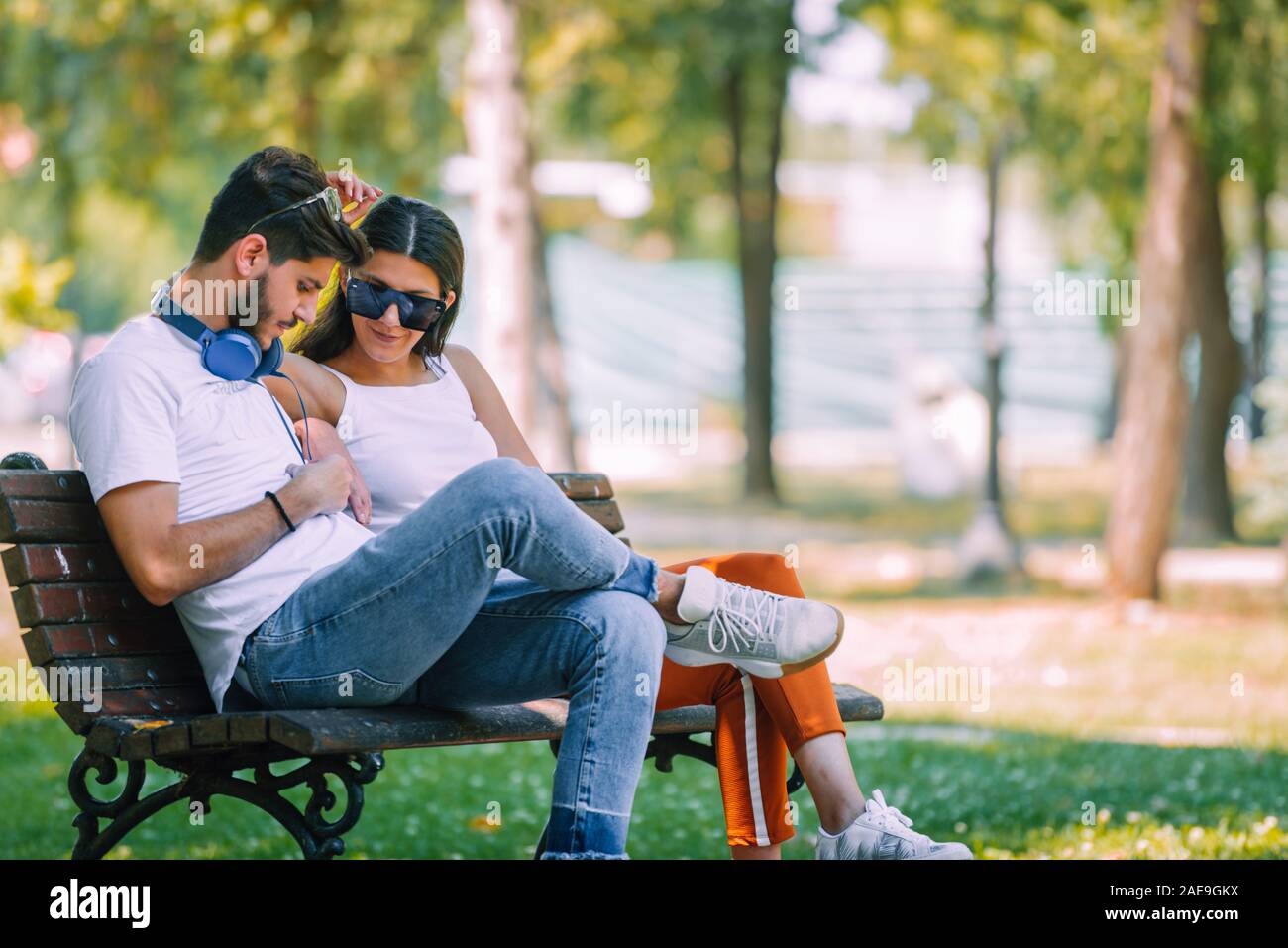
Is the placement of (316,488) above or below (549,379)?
below

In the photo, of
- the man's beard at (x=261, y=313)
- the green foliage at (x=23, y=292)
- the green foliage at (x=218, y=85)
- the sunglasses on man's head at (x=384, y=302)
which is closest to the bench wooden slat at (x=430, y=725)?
the man's beard at (x=261, y=313)

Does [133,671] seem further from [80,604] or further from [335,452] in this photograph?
[335,452]

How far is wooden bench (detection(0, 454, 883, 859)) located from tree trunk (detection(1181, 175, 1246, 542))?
1394 cm

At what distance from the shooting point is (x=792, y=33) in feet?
50.8

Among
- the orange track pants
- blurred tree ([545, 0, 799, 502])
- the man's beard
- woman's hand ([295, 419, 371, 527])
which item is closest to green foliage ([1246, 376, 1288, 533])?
blurred tree ([545, 0, 799, 502])

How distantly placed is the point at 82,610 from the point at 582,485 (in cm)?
160

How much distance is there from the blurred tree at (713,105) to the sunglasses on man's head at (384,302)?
12.4 m

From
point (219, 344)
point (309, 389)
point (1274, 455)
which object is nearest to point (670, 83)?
point (1274, 455)

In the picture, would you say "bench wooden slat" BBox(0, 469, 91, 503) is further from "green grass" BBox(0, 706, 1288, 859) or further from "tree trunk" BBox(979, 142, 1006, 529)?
"tree trunk" BBox(979, 142, 1006, 529)

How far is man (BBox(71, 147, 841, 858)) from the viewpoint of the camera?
3373mm

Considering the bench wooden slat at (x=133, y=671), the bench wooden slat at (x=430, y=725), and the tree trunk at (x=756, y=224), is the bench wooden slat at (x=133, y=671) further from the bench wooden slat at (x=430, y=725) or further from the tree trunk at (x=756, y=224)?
the tree trunk at (x=756, y=224)

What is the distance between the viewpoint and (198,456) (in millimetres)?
3576

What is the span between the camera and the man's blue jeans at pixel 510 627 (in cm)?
336
